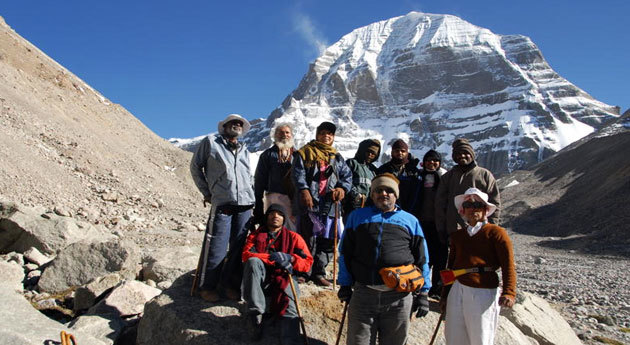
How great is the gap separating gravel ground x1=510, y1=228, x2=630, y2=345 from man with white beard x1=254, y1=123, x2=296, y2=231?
5.42m

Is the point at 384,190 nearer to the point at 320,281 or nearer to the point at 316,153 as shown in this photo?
the point at 316,153

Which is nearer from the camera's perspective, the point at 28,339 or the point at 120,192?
the point at 28,339

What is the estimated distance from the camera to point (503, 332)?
508 cm

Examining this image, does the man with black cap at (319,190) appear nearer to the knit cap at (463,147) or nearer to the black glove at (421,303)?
the knit cap at (463,147)

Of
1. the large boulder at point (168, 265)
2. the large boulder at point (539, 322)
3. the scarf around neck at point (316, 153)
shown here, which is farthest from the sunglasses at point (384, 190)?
the large boulder at point (168, 265)

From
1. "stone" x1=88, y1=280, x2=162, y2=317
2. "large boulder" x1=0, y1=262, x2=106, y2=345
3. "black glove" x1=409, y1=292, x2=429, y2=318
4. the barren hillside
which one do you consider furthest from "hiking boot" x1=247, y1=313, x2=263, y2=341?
the barren hillside

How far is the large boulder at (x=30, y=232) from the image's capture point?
332 inches

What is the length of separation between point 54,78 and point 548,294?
105 feet

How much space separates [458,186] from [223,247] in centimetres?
285

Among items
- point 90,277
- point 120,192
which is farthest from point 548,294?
point 120,192

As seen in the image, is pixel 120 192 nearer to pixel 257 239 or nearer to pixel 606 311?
pixel 257 239

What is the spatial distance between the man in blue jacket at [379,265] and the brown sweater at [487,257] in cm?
35

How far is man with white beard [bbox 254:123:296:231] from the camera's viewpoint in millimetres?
5574

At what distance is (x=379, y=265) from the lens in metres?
3.85
